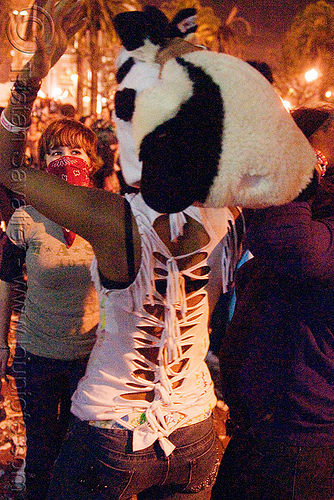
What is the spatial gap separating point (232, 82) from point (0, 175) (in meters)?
0.73

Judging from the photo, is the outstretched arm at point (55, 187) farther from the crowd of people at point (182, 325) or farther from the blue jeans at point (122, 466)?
the blue jeans at point (122, 466)

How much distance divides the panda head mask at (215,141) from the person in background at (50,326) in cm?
134

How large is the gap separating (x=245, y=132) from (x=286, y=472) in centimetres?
107

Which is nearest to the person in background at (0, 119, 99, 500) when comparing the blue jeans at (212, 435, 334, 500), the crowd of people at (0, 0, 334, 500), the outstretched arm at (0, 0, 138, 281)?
the crowd of people at (0, 0, 334, 500)

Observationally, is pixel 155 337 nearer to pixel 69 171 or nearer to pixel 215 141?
pixel 215 141

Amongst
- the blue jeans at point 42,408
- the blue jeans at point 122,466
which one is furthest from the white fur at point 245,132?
the blue jeans at point 42,408

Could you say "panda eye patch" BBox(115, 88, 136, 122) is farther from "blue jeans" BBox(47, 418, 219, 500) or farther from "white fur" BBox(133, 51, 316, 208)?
"blue jeans" BBox(47, 418, 219, 500)

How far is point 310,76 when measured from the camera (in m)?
18.5

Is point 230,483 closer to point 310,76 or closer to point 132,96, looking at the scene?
point 132,96

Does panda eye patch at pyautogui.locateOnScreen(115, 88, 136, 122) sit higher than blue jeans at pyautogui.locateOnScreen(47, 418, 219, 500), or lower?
higher

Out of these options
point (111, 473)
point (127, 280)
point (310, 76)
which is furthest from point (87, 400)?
point (310, 76)

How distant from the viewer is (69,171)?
7.50 feet

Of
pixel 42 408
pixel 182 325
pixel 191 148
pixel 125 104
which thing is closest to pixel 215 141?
pixel 191 148

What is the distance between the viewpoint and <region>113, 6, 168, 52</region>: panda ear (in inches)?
46.1
